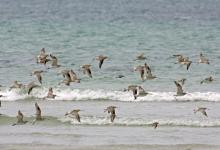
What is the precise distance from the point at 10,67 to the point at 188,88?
7762 mm

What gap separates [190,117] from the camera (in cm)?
2423

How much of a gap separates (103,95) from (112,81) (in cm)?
262

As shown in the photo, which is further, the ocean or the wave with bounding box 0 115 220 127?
the wave with bounding box 0 115 220 127

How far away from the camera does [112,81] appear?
30375 mm

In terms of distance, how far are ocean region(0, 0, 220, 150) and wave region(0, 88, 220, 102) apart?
32 mm

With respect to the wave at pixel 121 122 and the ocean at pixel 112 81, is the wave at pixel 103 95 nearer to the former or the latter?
the ocean at pixel 112 81

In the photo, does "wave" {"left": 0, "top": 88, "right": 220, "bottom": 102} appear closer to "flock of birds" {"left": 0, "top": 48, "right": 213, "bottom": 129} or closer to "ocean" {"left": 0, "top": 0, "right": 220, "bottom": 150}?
"ocean" {"left": 0, "top": 0, "right": 220, "bottom": 150}

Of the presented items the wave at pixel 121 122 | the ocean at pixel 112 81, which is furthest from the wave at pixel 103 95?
the wave at pixel 121 122

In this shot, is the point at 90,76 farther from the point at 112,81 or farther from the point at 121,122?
the point at 121,122

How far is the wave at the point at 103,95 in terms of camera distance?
2705 centimetres

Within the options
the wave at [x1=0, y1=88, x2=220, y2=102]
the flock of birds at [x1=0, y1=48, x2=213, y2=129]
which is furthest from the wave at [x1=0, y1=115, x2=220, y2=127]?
the wave at [x1=0, y1=88, x2=220, y2=102]

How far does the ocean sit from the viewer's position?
2183cm

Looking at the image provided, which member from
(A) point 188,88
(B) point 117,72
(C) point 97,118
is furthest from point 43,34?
(C) point 97,118

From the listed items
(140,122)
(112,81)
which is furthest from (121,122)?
(112,81)
